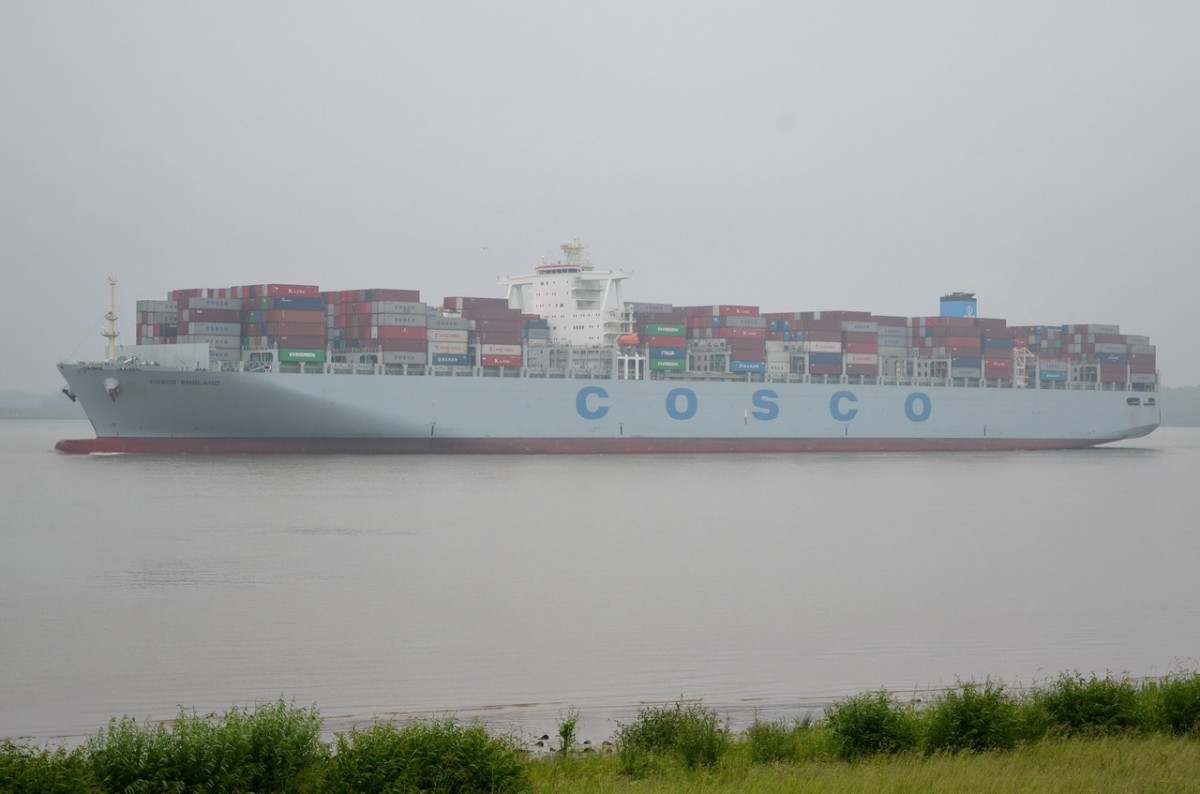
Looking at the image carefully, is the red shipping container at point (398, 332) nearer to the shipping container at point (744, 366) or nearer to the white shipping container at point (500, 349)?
the white shipping container at point (500, 349)

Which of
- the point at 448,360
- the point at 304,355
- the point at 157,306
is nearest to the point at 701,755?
the point at 304,355

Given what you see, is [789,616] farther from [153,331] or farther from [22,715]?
[153,331]

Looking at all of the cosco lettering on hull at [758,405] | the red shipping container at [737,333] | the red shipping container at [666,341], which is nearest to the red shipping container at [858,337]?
the cosco lettering on hull at [758,405]

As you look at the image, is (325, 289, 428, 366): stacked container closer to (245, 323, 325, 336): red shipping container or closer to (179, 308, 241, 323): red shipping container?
(245, 323, 325, 336): red shipping container

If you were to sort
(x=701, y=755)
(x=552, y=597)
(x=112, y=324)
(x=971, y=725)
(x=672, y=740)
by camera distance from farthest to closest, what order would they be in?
(x=112, y=324) → (x=552, y=597) → (x=971, y=725) → (x=672, y=740) → (x=701, y=755)

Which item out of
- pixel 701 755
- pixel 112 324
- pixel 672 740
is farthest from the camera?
pixel 112 324

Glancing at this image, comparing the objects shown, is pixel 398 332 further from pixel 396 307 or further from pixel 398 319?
pixel 396 307

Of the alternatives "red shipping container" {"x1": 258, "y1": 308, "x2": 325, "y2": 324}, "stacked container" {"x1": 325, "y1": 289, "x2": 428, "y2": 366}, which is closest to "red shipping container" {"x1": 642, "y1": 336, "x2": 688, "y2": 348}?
"stacked container" {"x1": 325, "y1": 289, "x2": 428, "y2": 366}
